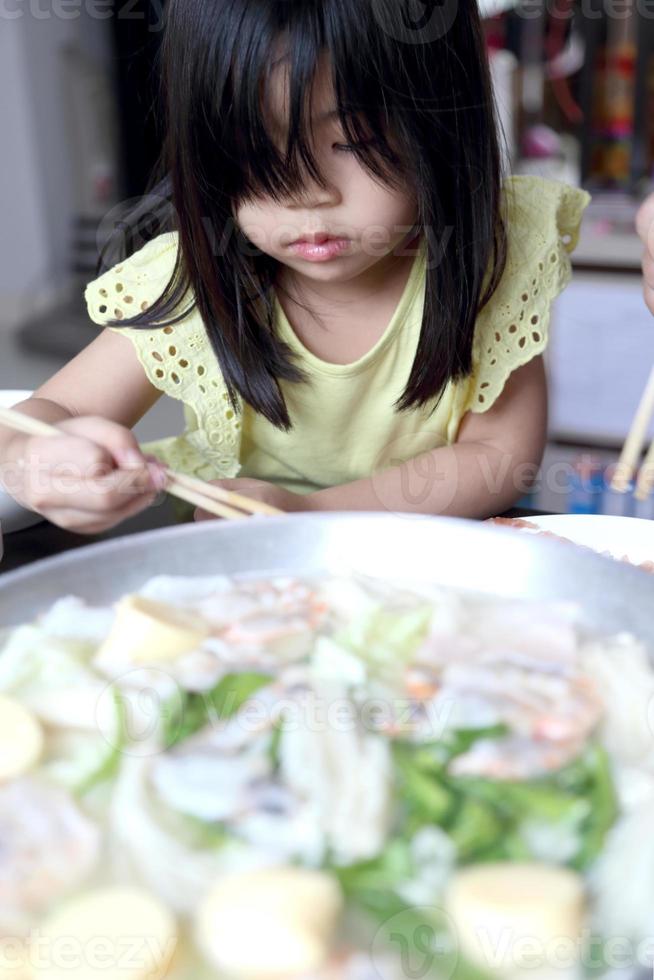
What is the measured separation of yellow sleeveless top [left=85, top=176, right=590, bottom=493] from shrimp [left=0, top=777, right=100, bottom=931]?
2.56ft

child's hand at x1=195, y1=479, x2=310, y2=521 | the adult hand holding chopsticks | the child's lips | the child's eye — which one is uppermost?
the child's eye

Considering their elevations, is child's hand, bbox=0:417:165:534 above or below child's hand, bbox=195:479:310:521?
above

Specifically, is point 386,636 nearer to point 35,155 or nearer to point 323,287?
point 323,287

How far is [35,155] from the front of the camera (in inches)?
188

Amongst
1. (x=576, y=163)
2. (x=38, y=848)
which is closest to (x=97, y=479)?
(x=38, y=848)

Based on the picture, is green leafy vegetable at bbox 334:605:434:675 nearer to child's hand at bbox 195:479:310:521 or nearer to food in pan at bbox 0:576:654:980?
food in pan at bbox 0:576:654:980

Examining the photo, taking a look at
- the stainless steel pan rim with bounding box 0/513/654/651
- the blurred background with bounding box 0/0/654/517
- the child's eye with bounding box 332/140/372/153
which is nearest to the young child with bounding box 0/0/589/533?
the child's eye with bounding box 332/140/372/153

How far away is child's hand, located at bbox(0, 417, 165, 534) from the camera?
0.72 metres

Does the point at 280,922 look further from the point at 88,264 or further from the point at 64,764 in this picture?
the point at 88,264

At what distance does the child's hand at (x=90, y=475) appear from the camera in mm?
719

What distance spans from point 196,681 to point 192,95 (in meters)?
0.64

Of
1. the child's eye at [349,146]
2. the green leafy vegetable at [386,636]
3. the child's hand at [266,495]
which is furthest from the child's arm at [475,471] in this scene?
the green leafy vegetable at [386,636]

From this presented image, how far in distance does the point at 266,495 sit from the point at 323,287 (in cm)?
36

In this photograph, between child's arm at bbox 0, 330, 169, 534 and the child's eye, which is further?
the child's eye
